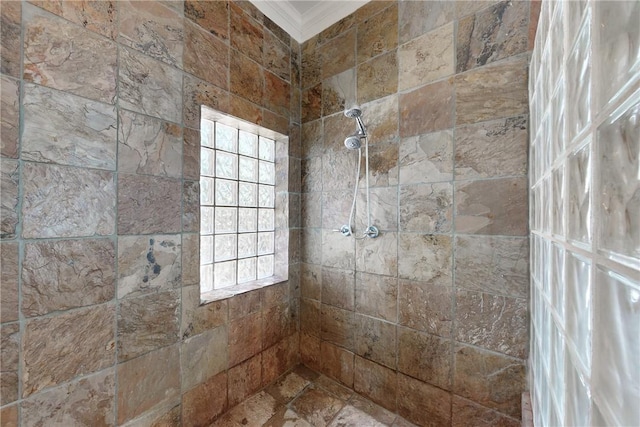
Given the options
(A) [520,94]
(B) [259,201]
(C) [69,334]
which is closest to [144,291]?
(C) [69,334]

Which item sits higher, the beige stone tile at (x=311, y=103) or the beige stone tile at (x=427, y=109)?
the beige stone tile at (x=311, y=103)

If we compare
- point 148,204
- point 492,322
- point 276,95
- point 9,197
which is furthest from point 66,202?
point 492,322

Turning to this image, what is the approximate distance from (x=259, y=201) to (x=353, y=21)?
134 cm

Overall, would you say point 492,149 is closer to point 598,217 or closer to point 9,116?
point 598,217

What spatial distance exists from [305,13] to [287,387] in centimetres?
257

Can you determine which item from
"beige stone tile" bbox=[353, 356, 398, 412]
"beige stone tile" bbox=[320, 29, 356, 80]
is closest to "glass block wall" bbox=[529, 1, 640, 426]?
"beige stone tile" bbox=[353, 356, 398, 412]

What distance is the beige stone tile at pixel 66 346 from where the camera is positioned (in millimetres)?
816

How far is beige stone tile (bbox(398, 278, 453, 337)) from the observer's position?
121cm

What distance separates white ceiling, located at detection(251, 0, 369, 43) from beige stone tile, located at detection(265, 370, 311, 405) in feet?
8.02

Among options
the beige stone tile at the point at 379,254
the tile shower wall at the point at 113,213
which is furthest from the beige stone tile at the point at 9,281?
the beige stone tile at the point at 379,254

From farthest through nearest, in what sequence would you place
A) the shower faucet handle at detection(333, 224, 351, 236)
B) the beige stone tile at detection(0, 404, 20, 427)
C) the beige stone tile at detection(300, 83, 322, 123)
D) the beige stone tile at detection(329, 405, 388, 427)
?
1. the beige stone tile at detection(300, 83, 322, 123)
2. the shower faucet handle at detection(333, 224, 351, 236)
3. the beige stone tile at detection(329, 405, 388, 427)
4. the beige stone tile at detection(0, 404, 20, 427)

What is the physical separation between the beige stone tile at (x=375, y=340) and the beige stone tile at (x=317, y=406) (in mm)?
327

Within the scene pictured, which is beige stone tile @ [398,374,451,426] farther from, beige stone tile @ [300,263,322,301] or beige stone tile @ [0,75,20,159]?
beige stone tile @ [0,75,20,159]

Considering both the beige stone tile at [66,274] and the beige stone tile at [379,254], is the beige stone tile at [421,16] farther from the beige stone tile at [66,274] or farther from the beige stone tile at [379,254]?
the beige stone tile at [66,274]
